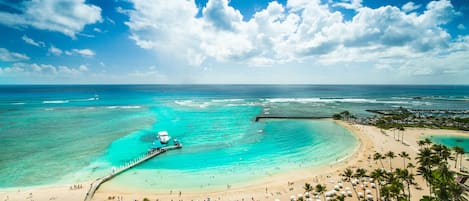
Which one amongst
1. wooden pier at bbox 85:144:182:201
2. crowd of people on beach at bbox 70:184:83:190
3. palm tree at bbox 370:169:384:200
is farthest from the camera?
crowd of people on beach at bbox 70:184:83:190

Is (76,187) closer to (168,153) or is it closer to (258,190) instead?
(168,153)

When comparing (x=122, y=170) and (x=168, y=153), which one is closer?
(x=122, y=170)

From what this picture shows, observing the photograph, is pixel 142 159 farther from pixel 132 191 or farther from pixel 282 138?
pixel 282 138

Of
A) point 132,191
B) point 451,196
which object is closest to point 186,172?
point 132,191

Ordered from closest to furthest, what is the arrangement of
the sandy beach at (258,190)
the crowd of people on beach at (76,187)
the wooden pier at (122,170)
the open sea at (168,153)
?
1. the sandy beach at (258,190)
2. the wooden pier at (122,170)
3. the crowd of people on beach at (76,187)
4. the open sea at (168,153)

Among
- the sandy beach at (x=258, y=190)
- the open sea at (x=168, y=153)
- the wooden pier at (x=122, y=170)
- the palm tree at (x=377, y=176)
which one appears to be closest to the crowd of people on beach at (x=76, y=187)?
the sandy beach at (x=258, y=190)

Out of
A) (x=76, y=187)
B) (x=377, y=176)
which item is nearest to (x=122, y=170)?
(x=76, y=187)

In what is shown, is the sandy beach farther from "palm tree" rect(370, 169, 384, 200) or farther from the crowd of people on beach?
"palm tree" rect(370, 169, 384, 200)

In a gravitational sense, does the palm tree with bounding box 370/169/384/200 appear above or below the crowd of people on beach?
above

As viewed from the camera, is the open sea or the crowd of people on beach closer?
the crowd of people on beach

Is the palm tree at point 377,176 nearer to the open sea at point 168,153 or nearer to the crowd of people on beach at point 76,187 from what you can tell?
the open sea at point 168,153

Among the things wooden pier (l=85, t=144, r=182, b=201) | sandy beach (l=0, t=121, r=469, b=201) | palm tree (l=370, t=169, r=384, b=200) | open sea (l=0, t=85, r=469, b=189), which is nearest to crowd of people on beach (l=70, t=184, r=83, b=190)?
sandy beach (l=0, t=121, r=469, b=201)
